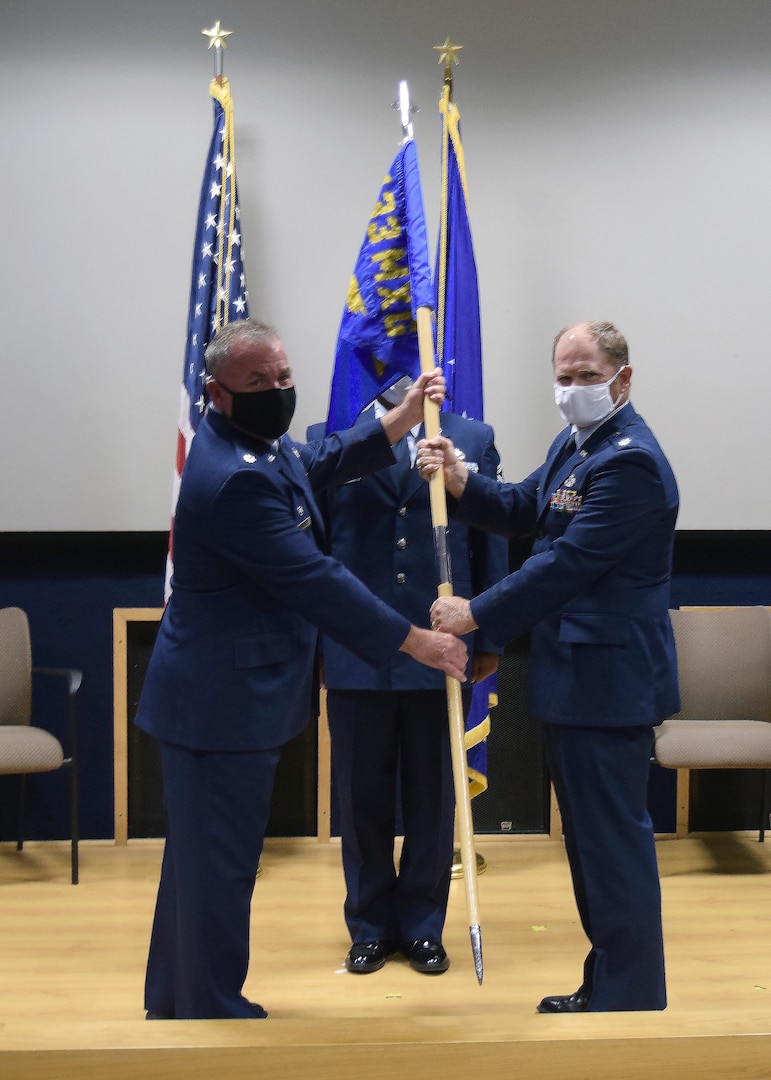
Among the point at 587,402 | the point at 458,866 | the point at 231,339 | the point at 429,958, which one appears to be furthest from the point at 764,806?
the point at 231,339

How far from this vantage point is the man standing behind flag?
2967mm

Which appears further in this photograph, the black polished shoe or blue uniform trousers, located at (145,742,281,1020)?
the black polished shoe

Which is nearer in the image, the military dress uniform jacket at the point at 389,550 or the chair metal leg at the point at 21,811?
the military dress uniform jacket at the point at 389,550

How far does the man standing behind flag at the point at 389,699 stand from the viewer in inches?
117

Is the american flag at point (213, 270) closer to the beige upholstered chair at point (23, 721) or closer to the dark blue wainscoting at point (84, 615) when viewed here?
the dark blue wainscoting at point (84, 615)

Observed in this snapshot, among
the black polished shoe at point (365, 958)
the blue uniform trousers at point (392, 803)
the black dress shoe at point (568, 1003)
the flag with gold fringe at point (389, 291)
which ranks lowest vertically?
the black polished shoe at point (365, 958)

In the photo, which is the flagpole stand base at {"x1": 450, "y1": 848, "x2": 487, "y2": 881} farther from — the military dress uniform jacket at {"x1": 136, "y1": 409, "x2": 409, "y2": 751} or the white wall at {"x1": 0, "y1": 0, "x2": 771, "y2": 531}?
the military dress uniform jacket at {"x1": 136, "y1": 409, "x2": 409, "y2": 751}

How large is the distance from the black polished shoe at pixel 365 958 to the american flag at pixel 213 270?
1.41m

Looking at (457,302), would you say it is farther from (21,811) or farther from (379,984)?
(21,811)

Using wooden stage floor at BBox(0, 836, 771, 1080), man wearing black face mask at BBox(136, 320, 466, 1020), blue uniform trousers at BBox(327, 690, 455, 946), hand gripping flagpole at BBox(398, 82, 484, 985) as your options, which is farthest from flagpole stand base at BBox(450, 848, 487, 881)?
man wearing black face mask at BBox(136, 320, 466, 1020)

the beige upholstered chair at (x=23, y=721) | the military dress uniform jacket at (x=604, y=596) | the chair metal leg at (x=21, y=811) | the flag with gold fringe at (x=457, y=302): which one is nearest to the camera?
the military dress uniform jacket at (x=604, y=596)

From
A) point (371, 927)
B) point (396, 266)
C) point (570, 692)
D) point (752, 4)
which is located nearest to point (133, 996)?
point (371, 927)

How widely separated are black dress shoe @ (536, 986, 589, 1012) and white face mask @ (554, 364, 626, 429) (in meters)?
1.30

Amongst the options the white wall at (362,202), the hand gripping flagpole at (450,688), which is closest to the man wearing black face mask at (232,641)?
the hand gripping flagpole at (450,688)
